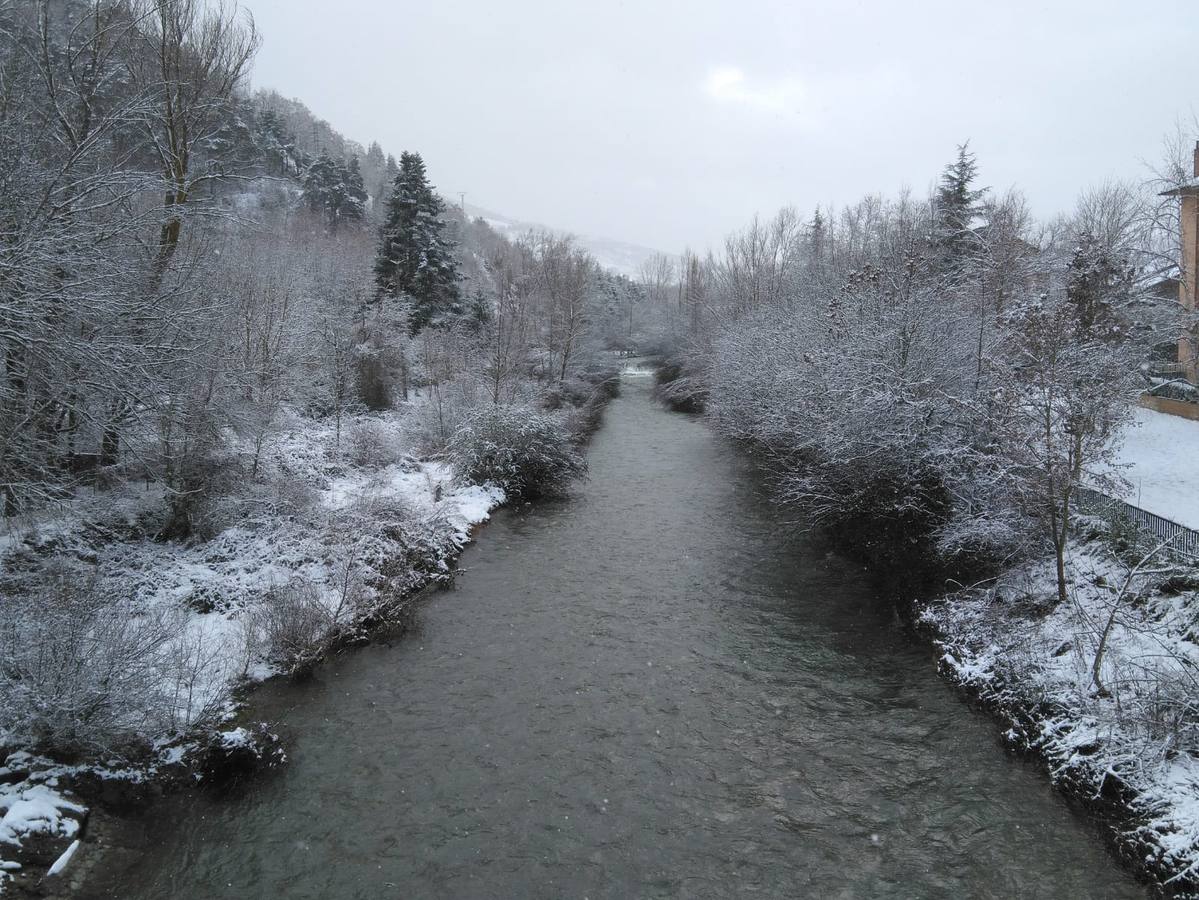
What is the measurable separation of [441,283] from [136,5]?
2111 centimetres

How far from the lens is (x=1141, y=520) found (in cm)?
991

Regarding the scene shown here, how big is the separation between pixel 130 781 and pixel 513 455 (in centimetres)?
1273

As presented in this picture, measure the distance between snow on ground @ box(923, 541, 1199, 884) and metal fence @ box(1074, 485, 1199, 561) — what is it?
1.67ft

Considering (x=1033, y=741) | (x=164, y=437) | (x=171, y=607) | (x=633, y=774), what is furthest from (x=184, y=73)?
(x=1033, y=741)

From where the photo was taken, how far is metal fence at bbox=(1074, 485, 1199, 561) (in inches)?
352

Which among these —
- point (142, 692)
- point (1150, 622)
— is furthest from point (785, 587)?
point (142, 692)

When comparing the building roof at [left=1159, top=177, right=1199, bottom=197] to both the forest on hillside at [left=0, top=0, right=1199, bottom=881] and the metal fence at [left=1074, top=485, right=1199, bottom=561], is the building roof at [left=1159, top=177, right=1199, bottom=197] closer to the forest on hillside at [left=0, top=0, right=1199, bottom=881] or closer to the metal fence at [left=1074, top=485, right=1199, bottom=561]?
the forest on hillside at [left=0, top=0, right=1199, bottom=881]

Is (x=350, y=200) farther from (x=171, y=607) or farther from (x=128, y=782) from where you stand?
(x=128, y=782)

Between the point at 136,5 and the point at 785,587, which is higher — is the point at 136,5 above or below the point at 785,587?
above

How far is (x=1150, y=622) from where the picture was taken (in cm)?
855

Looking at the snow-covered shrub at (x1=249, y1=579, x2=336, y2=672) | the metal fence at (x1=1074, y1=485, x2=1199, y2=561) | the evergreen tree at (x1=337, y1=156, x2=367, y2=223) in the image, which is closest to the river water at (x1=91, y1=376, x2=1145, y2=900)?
the snow-covered shrub at (x1=249, y1=579, x2=336, y2=672)

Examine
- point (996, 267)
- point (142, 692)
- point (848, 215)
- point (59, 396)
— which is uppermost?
point (848, 215)

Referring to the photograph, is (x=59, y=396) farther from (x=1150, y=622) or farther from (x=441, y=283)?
(x=441, y=283)

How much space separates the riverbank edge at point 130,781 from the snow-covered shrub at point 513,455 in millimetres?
8854
